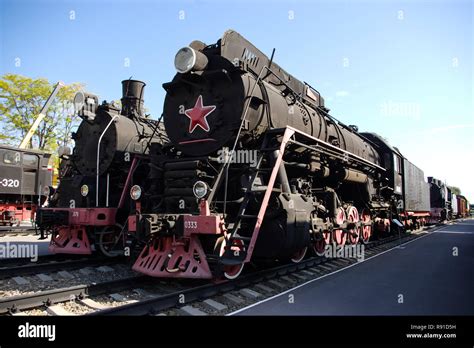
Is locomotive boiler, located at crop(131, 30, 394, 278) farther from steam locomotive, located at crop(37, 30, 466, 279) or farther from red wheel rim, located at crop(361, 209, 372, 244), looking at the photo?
red wheel rim, located at crop(361, 209, 372, 244)

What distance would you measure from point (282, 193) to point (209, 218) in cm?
144

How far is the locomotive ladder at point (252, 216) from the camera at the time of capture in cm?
554

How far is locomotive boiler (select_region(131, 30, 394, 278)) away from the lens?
589cm

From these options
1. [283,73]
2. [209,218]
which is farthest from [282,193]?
[283,73]

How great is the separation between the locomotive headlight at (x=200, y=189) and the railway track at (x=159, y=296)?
1448 mm

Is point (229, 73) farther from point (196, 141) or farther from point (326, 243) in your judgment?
point (326, 243)

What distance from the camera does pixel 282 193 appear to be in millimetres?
6344

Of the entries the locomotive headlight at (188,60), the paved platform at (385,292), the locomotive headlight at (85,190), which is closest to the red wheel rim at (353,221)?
the paved platform at (385,292)

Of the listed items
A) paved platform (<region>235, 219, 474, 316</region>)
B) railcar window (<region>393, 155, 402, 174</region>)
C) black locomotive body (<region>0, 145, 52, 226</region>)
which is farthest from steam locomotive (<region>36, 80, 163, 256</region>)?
railcar window (<region>393, 155, 402, 174</region>)

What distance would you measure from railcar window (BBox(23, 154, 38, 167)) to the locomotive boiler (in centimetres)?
1256

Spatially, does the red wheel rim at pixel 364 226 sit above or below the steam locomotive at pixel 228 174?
below

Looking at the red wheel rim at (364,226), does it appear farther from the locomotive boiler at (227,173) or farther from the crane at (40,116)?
the crane at (40,116)

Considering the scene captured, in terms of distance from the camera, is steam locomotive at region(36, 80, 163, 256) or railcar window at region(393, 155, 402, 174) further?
railcar window at region(393, 155, 402, 174)
